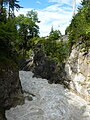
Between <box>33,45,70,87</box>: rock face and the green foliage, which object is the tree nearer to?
the green foliage

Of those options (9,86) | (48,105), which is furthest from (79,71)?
(9,86)

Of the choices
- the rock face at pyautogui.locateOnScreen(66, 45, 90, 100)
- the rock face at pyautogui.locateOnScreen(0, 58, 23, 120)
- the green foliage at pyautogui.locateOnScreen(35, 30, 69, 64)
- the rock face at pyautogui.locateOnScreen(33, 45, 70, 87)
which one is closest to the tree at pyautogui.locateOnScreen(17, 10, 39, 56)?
the green foliage at pyautogui.locateOnScreen(35, 30, 69, 64)

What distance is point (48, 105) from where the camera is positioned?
78.0 feet

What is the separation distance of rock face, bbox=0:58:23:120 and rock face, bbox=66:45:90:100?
611 cm

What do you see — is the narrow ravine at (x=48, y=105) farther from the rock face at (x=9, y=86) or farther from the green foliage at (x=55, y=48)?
the green foliage at (x=55, y=48)

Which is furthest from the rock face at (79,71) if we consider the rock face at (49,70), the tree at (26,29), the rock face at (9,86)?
the tree at (26,29)

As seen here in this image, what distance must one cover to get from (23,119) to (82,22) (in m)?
11.8

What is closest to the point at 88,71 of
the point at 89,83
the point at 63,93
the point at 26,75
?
the point at 89,83

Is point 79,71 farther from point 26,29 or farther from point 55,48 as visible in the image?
point 26,29

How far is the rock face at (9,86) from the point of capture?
21.1 m

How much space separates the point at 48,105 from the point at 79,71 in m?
5.61

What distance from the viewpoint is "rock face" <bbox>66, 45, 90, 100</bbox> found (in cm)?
2655

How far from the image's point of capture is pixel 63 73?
29.8 meters

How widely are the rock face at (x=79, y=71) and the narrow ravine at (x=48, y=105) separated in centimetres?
77
